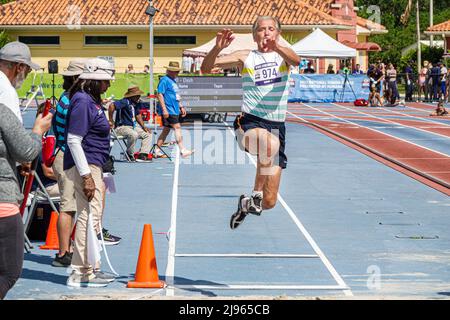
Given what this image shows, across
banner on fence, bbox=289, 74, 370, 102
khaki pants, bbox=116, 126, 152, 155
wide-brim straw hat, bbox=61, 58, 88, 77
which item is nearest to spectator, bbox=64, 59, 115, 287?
wide-brim straw hat, bbox=61, 58, 88, 77

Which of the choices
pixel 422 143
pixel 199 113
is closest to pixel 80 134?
pixel 422 143

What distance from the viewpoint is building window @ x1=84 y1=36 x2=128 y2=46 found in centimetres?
5806

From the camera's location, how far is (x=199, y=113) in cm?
3281

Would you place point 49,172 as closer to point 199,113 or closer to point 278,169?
point 278,169

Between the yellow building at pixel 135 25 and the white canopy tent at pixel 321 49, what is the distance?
8.96m

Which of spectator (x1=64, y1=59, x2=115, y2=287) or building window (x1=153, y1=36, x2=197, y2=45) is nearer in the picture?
spectator (x1=64, y1=59, x2=115, y2=287)

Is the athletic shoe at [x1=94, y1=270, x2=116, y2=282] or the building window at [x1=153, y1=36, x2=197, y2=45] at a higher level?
the building window at [x1=153, y1=36, x2=197, y2=45]

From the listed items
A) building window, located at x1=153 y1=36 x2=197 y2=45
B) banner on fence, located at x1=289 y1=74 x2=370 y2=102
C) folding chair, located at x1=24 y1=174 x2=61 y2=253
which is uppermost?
building window, located at x1=153 y1=36 x2=197 y2=45

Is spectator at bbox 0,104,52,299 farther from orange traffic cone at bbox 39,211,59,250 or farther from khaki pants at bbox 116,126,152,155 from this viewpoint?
khaki pants at bbox 116,126,152,155

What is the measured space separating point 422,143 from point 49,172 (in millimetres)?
15796

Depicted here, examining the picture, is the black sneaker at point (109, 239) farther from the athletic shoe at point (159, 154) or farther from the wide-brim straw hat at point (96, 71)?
the athletic shoe at point (159, 154)

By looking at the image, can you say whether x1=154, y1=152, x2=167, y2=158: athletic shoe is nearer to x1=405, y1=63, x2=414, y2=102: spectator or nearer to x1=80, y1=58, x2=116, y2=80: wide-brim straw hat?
x1=80, y1=58, x2=116, y2=80: wide-brim straw hat

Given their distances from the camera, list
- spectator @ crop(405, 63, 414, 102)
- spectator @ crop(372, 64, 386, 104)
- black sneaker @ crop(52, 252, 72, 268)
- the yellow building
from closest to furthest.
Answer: black sneaker @ crop(52, 252, 72, 268) < spectator @ crop(372, 64, 386, 104) < spectator @ crop(405, 63, 414, 102) < the yellow building

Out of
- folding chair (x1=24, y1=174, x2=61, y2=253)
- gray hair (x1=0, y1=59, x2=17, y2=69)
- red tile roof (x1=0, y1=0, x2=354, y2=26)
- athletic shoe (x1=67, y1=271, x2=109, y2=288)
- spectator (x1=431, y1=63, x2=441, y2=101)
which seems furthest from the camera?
red tile roof (x1=0, y1=0, x2=354, y2=26)
